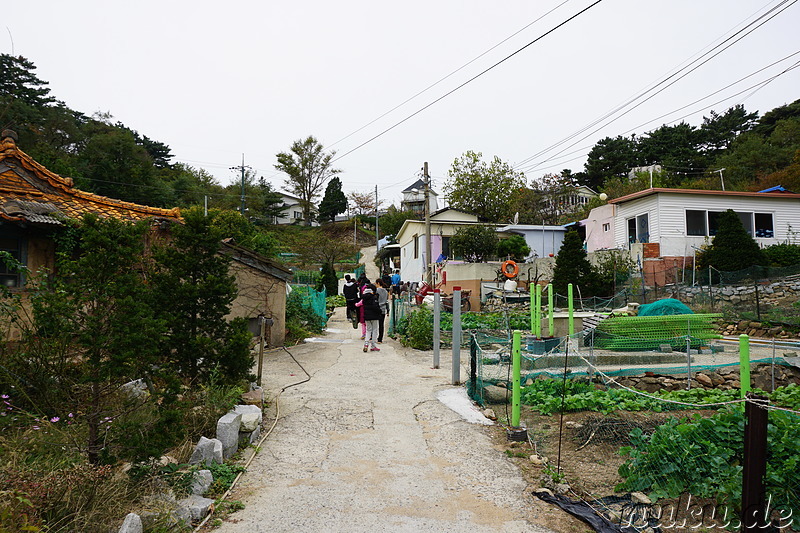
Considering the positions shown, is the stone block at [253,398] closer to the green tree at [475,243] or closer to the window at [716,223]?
the green tree at [475,243]

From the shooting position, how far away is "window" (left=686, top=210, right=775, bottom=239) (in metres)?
23.2

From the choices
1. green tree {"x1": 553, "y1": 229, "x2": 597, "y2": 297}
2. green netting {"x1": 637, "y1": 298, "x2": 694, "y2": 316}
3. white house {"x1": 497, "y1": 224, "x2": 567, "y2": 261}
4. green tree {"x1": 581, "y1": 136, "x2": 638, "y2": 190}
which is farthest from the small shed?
green tree {"x1": 581, "y1": 136, "x2": 638, "y2": 190}

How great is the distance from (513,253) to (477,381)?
819 inches

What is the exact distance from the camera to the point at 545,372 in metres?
9.51

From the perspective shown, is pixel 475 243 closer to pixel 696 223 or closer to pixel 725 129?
pixel 696 223

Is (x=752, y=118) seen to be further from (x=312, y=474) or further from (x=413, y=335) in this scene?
(x=312, y=474)

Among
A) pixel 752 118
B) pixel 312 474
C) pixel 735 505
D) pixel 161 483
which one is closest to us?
pixel 735 505

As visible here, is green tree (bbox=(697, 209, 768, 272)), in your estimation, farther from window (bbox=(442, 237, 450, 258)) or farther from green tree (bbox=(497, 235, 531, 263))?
window (bbox=(442, 237, 450, 258))

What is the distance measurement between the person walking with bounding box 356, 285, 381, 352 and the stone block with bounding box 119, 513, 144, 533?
987 centimetres

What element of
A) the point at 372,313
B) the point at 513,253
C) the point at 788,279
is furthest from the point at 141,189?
the point at 788,279

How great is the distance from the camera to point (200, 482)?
14.6 feet

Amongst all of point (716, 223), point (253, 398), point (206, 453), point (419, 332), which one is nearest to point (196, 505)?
point (206, 453)

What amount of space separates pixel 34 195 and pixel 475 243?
21860 millimetres

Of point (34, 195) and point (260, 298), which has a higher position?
point (34, 195)
